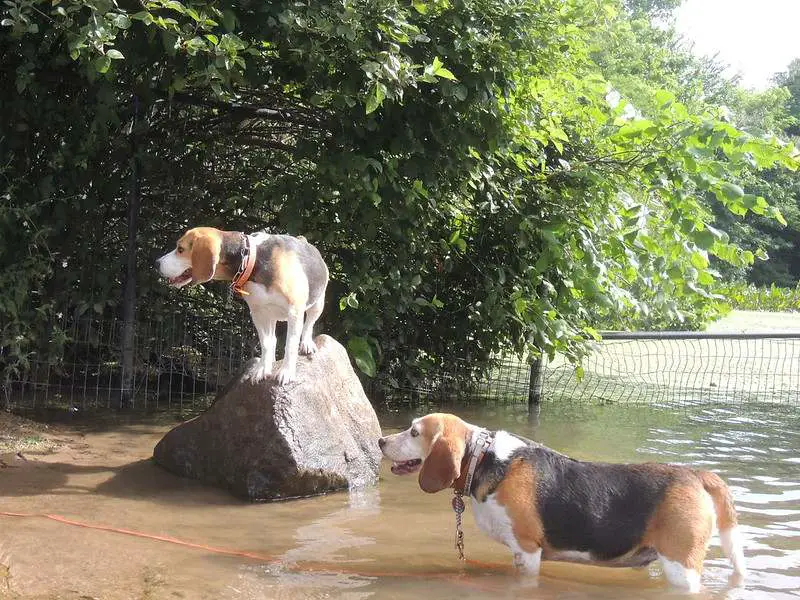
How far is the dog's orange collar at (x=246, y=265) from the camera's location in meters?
5.95

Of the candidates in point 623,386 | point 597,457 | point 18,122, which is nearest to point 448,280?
point 597,457

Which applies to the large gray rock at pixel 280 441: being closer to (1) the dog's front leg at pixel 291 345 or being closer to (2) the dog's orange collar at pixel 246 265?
(1) the dog's front leg at pixel 291 345

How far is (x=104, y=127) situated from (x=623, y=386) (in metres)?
8.65

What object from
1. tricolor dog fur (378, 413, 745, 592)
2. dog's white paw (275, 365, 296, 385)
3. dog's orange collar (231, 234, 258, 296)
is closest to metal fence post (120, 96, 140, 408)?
dog's white paw (275, 365, 296, 385)

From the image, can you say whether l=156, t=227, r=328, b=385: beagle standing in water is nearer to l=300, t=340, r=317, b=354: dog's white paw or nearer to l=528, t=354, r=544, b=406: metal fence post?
l=300, t=340, r=317, b=354: dog's white paw

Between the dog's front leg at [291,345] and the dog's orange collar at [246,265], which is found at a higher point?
the dog's orange collar at [246,265]

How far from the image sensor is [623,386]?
13.4 meters

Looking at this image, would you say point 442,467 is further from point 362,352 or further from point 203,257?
point 362,352

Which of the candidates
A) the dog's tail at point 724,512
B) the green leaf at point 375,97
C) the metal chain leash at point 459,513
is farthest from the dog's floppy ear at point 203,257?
the dog's tail at point 724,512

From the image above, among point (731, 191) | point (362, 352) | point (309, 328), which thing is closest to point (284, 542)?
point (309, 328)

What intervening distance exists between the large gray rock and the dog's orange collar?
908 mm

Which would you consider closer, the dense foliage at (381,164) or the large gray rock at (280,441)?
the large gray rock at (280,441)

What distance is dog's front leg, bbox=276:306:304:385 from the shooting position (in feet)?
20.3

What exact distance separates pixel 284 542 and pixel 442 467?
49.4 inches
